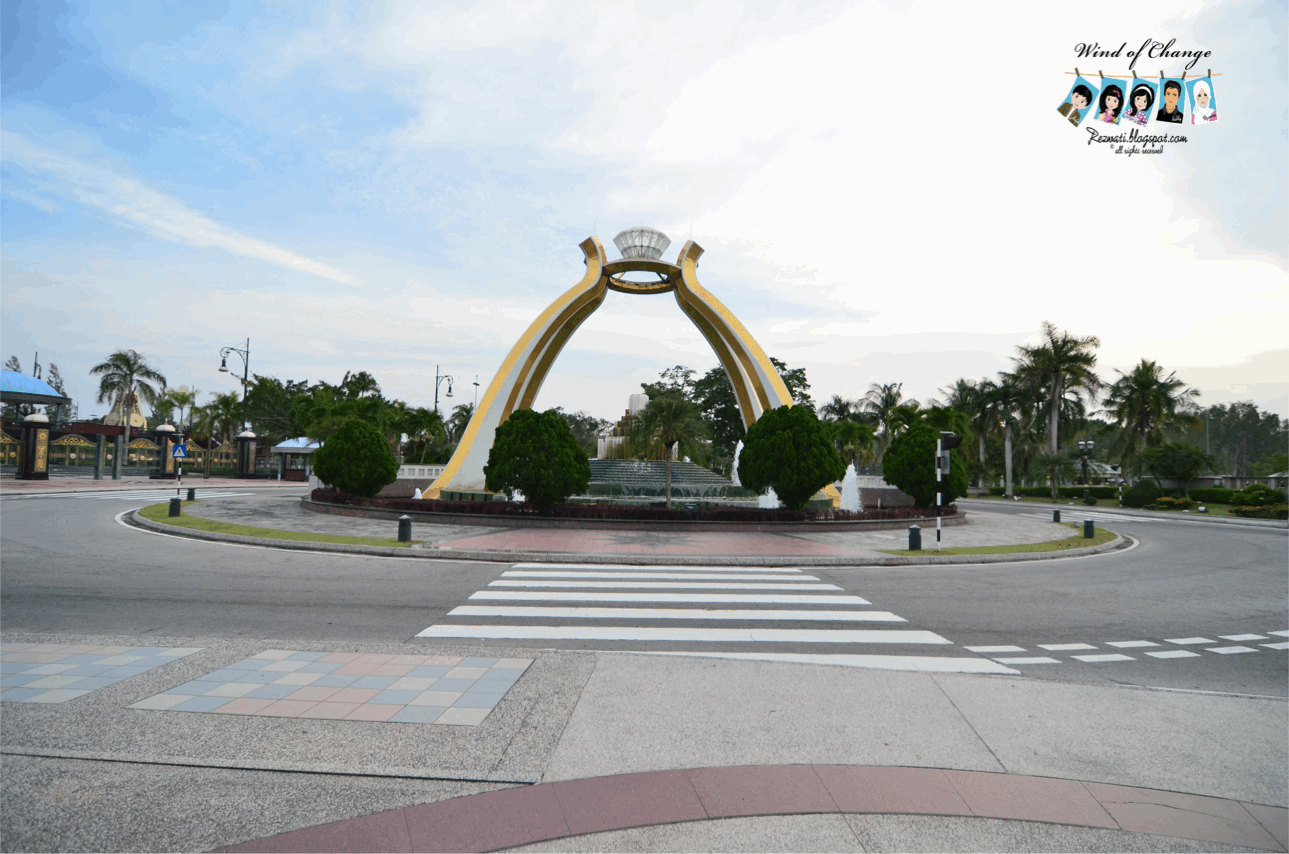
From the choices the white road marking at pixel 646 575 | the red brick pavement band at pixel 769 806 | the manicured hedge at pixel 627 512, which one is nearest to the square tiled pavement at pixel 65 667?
the red brick pavement band at pixel 769 806

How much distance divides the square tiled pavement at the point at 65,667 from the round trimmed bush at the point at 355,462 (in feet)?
58.2

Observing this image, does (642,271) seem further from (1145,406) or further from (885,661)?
(1145,406)

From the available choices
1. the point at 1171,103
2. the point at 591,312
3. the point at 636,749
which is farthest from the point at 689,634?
the point at 591,312

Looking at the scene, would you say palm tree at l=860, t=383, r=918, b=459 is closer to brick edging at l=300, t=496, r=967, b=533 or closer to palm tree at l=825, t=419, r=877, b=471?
palm tree at l=825, t=419, r=877, b=471

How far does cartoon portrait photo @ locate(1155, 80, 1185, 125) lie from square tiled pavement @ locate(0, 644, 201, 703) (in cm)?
1509

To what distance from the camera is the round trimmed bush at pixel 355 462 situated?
23.5 metres

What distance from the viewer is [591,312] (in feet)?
110

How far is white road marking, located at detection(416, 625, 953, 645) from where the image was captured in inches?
288

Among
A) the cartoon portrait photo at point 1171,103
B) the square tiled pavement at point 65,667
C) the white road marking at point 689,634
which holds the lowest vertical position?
the white road marking at point 689,634

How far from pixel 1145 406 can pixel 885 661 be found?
53597 mm

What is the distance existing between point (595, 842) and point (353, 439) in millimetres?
22853

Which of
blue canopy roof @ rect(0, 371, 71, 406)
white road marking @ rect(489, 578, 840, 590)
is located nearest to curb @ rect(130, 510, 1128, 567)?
white road marking @ rect(489, 578, 840, 590)

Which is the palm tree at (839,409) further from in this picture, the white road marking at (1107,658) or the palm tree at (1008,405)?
the white road marking at (1107,658)

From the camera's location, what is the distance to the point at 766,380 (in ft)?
101
